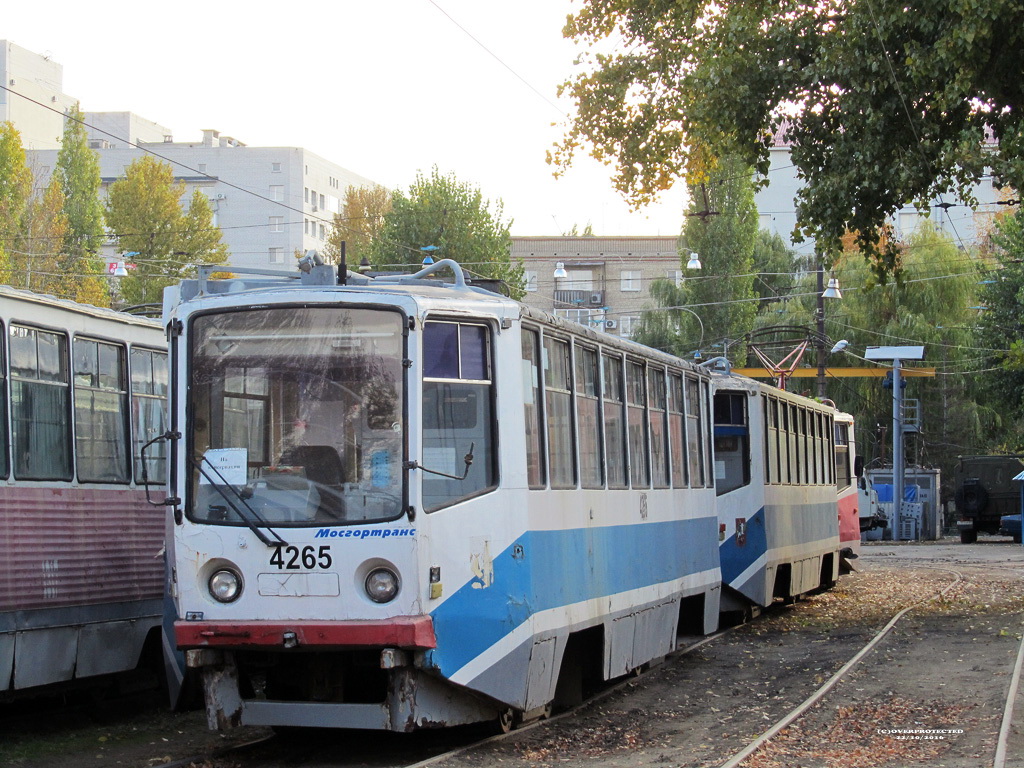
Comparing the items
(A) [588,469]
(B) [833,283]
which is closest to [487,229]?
(B) [833,283]

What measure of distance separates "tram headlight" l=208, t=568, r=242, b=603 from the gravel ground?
1048 mm

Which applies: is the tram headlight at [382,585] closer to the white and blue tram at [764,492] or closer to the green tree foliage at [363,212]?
the white and blue tram at [764,492]

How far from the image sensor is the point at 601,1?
21203mm

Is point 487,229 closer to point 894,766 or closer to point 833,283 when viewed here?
point 833,283

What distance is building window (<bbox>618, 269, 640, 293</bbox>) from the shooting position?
7331 cm

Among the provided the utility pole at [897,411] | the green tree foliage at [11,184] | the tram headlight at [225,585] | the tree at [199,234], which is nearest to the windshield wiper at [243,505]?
the tram headlight at [225,585]

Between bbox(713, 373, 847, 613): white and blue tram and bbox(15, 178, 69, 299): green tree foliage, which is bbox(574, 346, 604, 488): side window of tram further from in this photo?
bbox(15, 178, 69, 299): green tree foliage

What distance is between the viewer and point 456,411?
8633mm

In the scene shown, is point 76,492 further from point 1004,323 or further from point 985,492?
point 985,492

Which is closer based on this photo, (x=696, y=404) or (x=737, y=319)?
(x=696, y=404)

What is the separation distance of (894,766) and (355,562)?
11.4 feet

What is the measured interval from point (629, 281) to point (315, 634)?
66.1m

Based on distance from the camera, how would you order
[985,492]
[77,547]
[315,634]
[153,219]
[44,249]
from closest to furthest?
[315,634] < [77,547] < [985,492] < [44,249] < [153,219]

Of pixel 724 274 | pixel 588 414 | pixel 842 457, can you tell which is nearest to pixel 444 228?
pixel 724 274
